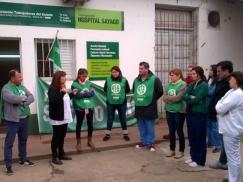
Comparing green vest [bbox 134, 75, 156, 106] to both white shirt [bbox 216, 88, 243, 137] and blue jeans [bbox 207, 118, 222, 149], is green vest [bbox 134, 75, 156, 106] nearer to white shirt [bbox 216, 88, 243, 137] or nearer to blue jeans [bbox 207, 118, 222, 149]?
blue jeans [bbox 207, 118, 222, 149]

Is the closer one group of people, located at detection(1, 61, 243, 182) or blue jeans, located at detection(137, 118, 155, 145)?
group of people, located at detection(1, 61, 243, 182)

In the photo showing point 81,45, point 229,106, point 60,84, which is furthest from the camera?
point 81,45

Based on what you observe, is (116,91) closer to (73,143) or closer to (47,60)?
(73,143)

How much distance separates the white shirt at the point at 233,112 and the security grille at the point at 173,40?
241 inches

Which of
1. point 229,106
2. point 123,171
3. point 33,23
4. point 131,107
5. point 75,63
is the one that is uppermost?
point 33,23

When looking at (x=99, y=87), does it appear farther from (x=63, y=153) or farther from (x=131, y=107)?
(x=63, y=153)

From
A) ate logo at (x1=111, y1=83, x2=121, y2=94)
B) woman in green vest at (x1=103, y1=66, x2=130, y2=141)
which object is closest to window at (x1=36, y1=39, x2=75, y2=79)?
woman in green vest at (x1=103, y1=66, x2=130, y2=141)

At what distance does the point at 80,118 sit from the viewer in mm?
7523

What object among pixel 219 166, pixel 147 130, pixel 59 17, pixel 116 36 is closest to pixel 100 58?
pixel 116 36

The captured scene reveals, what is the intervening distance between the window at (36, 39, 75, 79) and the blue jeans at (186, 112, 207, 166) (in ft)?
13.9

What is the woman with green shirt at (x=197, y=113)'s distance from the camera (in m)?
6.27

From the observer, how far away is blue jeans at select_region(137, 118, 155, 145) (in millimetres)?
7648

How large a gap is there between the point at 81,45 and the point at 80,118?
274 centimetres

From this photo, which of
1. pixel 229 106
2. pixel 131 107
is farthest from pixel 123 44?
pixel 229 106
